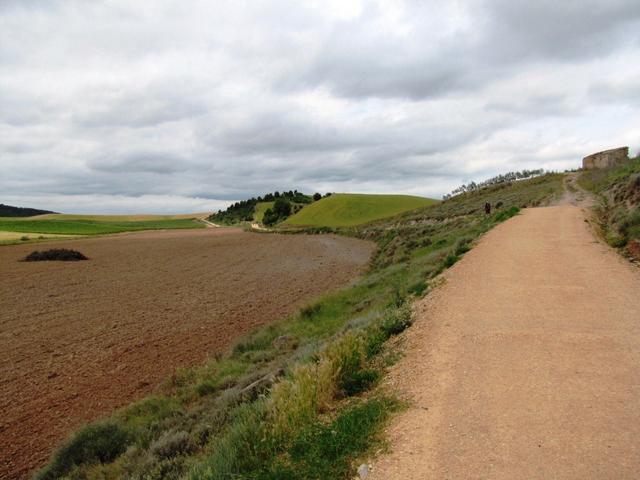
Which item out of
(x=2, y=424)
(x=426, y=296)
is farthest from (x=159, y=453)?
(x=426, y=296)

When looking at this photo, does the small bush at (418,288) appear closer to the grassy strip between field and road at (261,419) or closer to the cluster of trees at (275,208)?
the grassy strip between field and road at (261,419)

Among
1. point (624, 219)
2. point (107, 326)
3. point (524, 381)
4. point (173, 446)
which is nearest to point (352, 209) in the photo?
point (624, 219)

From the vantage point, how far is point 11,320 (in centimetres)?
1683

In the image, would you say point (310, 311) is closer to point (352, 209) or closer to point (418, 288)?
point (418, 288)

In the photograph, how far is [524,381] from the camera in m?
5.11

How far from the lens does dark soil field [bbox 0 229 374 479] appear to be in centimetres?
949

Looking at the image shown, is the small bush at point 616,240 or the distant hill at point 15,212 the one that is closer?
the small bush at point 616,240

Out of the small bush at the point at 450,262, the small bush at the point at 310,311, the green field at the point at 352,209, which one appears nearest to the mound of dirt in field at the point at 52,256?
the small bush at the point at 310,311

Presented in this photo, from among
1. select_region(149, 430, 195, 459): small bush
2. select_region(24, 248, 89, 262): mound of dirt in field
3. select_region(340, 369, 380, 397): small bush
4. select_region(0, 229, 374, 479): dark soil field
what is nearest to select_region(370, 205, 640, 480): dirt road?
select_region(340, 369, 380, 397): small bush

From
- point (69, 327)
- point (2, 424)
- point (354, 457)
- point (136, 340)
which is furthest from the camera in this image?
point (69, 327)

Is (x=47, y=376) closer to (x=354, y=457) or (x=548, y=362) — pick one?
(x=354, y=457)

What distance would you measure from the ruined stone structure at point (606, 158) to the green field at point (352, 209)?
38.1 m

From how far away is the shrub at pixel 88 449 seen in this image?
23.0 ft

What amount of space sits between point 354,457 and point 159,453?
3635 millimetres
